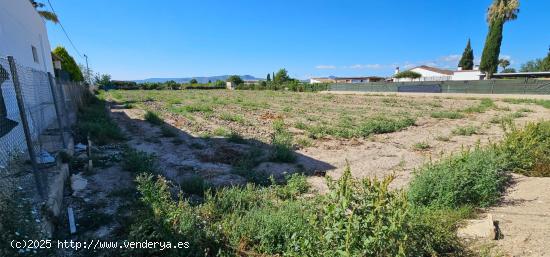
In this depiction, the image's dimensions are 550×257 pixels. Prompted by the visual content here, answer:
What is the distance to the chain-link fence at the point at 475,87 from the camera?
24.8 m

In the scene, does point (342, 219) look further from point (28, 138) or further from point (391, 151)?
point (391, 151)

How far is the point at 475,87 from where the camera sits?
2859cm

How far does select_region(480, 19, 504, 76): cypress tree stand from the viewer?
37.0 metres

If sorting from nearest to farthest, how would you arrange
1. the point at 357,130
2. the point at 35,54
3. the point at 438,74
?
1. the point at 357,130
2. the point at 35,54
3. the point at 438,74

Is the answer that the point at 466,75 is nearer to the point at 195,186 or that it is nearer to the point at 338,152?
the point at 338,152

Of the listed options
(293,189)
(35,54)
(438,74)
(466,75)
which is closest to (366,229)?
(293,189)

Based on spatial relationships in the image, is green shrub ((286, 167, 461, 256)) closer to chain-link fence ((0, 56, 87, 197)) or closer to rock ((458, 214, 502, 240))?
rock ((458, 214, 502, 240))

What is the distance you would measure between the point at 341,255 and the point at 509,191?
3.59 metres

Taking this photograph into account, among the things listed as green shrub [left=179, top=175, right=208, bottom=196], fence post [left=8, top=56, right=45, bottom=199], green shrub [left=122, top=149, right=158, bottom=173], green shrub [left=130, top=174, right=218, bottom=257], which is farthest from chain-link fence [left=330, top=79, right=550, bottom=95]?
fence post [left=8, top=56, right=45, bottom=199]

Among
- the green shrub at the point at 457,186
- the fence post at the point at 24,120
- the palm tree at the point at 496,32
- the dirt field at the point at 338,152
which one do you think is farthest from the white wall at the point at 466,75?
the fence post at the point at 24,120

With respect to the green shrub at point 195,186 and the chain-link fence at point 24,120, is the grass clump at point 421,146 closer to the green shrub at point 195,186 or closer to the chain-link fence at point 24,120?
the green shrub at point 195,186

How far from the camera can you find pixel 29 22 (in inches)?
380

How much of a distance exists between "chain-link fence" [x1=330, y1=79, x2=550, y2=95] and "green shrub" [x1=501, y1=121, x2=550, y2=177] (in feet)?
84.3

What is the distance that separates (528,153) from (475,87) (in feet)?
93.0
